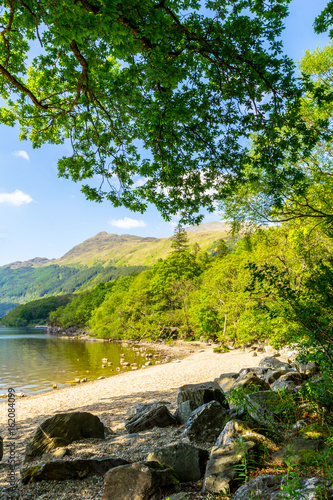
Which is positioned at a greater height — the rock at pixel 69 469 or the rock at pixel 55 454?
the rock at pixel 69 469

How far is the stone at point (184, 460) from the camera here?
4.38 metres

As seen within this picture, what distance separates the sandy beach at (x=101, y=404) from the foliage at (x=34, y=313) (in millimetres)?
151128

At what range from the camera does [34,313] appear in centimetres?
16350

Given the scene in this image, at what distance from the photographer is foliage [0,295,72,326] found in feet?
520

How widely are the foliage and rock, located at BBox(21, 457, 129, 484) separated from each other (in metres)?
164

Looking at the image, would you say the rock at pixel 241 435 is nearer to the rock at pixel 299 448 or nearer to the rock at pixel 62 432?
the rock at pixel 299 448

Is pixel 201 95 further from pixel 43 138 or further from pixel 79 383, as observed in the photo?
pixel 79 383

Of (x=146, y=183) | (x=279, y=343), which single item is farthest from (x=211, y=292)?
(x=146, y=183)

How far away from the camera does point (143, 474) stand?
12.9 feet

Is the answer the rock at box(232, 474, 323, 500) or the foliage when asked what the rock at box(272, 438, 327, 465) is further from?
the foliage

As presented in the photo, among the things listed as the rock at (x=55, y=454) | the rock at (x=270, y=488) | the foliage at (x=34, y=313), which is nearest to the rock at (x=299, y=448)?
the rock at (x=270, y=488)

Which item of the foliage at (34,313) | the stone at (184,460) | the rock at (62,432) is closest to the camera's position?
the stone at (184,460)

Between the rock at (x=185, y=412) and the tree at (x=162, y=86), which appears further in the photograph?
the rock at (x=185, y=412)

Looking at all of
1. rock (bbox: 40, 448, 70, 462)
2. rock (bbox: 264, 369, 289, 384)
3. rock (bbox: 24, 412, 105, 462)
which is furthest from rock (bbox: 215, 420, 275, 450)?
rock (bbox: 264, 369, 289, 384)
